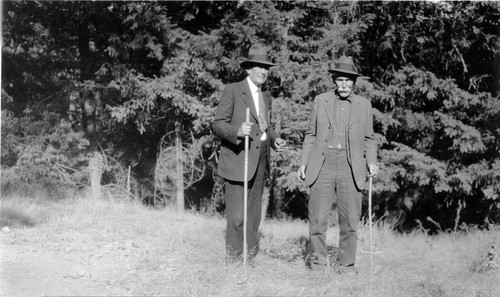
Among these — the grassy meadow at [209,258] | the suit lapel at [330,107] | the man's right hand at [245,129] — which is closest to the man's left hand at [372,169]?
the suit lapel at [330,107]

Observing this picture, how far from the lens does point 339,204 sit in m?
5.30

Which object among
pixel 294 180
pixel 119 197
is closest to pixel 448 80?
pixel 294 180

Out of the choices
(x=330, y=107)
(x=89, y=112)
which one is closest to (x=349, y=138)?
(x=330, y=107)

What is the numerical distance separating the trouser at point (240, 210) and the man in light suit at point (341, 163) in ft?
1.57

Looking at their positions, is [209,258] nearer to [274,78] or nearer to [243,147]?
[243,147]

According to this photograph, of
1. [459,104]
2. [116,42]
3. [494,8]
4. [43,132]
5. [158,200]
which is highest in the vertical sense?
[494,8]

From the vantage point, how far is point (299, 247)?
258 inches

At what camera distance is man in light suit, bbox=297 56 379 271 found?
5.22 meters

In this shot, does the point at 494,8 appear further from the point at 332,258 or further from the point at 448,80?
the point at 332,258

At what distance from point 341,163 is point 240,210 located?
3.89 ft

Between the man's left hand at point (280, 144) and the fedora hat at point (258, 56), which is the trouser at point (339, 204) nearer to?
the man's left hand at point (280, 144)

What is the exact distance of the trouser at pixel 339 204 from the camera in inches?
206

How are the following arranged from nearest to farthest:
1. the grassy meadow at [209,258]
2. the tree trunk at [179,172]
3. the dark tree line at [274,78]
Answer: the grassy meadow at [209,258], the dark tree line at [274,78], the tree trunk at [179,172]

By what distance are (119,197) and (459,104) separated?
8.17 meters
